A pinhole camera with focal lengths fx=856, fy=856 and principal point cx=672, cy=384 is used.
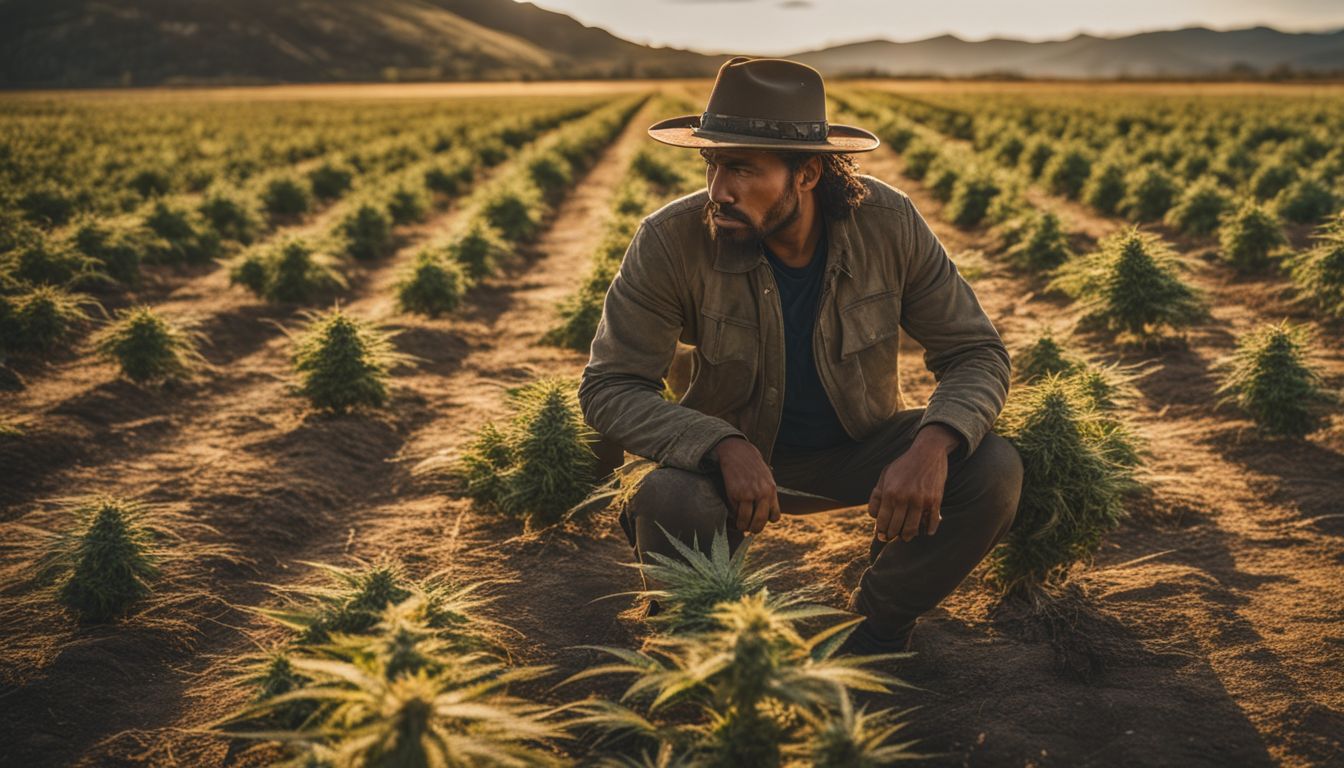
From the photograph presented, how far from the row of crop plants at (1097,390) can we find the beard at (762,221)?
120cm

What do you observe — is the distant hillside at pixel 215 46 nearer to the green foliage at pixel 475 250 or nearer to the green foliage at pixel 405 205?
the green foliage at pixel 405 205

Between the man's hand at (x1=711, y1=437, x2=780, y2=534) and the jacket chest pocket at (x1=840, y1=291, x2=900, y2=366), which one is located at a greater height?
the jacket chest pocket at (x1=840, y1=291, x2=900, y2=366)

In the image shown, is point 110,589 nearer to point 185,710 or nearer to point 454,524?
point 185,710

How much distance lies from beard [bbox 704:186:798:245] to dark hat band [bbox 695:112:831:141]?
0.64 ft

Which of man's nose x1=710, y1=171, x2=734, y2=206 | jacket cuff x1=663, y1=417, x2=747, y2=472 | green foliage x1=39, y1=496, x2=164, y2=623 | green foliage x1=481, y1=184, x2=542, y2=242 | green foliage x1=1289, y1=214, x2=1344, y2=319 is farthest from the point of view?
green foliage x1=481, y1=184, x2=542, y2=242

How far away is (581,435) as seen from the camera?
13.7 ft

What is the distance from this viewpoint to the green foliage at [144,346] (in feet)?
20.3

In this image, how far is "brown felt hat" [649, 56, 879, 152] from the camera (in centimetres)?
297

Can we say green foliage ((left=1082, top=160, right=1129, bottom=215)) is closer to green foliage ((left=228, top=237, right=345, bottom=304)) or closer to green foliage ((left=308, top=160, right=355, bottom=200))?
green foliage ((left=228, top=237, right=345, bottom=304))

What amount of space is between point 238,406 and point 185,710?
3.64 m

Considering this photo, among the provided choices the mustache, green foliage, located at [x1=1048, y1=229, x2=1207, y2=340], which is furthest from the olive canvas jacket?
green foliage, located at [x1=1048, y1=229, x2=1207, y2=340]

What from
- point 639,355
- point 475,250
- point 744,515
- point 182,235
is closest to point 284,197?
point 182,235

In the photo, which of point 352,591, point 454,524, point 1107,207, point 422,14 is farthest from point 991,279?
point 422,14

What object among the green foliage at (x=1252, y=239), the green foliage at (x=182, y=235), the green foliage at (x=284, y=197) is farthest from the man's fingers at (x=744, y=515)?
the green foliage at (x=284, y=197)
